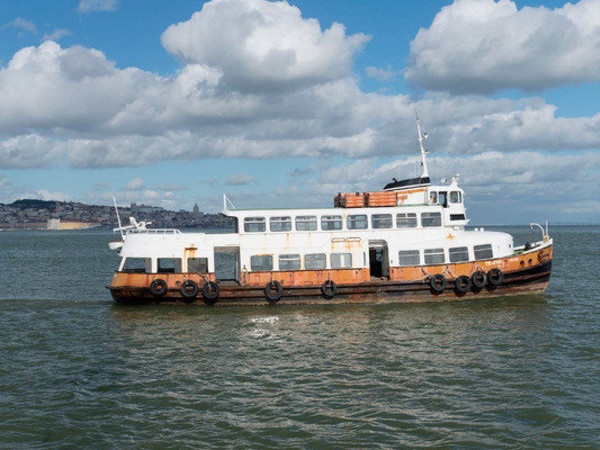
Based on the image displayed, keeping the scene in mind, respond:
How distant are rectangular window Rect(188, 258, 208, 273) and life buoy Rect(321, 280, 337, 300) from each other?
641 centimetres

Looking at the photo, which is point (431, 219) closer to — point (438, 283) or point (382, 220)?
point (382, 220)

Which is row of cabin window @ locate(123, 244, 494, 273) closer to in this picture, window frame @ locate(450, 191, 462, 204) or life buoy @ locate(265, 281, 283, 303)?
life buoy @ locate(265, 281, 283, 303)

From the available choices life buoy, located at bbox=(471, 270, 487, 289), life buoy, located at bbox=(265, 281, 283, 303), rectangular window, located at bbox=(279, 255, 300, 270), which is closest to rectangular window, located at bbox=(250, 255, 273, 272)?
rectangular window, located at bbox=(279, 255, 300, 270)

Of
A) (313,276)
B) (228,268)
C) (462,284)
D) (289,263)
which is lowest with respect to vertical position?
(228,268)

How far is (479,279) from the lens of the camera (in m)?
26.4

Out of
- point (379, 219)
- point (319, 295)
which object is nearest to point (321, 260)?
point (319, 295)

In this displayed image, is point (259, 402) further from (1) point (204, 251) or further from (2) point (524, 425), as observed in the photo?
(1) point (204, 251)

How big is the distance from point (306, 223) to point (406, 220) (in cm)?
560

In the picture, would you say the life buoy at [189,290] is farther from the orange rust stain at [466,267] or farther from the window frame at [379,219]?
the orange rust stain at [466,267]

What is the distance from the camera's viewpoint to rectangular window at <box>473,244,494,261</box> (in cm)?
2698

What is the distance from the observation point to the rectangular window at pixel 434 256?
26.7 meters

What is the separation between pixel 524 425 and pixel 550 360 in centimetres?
573

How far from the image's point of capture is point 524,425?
38.8ft

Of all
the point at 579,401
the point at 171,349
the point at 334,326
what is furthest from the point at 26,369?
the point at 579,401
